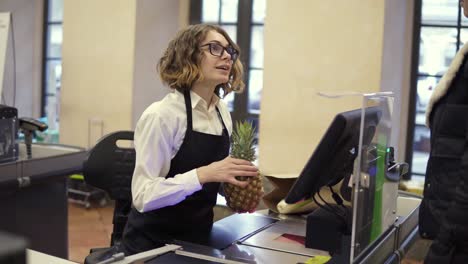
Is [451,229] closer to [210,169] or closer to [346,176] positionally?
[346,176]

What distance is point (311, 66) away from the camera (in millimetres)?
4438

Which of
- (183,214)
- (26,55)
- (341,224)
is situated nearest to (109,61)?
(26,55)

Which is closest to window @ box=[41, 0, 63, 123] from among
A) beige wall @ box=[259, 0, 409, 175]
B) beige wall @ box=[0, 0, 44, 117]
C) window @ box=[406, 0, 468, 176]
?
beige wall @ box=[0, 0, 44, 117]

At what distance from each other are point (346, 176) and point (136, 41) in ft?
12.9

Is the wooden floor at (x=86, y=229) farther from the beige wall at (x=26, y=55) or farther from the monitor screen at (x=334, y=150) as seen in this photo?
the monitor screen at (x=334, y=150)

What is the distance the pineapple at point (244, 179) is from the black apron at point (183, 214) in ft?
0.55

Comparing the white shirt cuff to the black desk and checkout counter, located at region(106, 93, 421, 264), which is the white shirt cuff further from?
the black desk

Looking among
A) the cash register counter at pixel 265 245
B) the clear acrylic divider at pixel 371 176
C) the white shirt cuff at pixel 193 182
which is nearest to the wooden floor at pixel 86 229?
the cash register counter at pixel 265 245

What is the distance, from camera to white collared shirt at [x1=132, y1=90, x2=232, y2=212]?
176 cm

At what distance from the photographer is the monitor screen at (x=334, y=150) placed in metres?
1.37

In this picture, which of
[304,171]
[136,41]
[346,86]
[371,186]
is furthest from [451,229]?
[136,41]

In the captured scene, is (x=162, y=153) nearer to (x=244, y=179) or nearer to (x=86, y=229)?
(x=244, y=179)

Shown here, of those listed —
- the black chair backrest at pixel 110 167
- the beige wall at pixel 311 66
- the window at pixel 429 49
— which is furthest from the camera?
the window at pixel 429 49

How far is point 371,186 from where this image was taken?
1.42 meters
